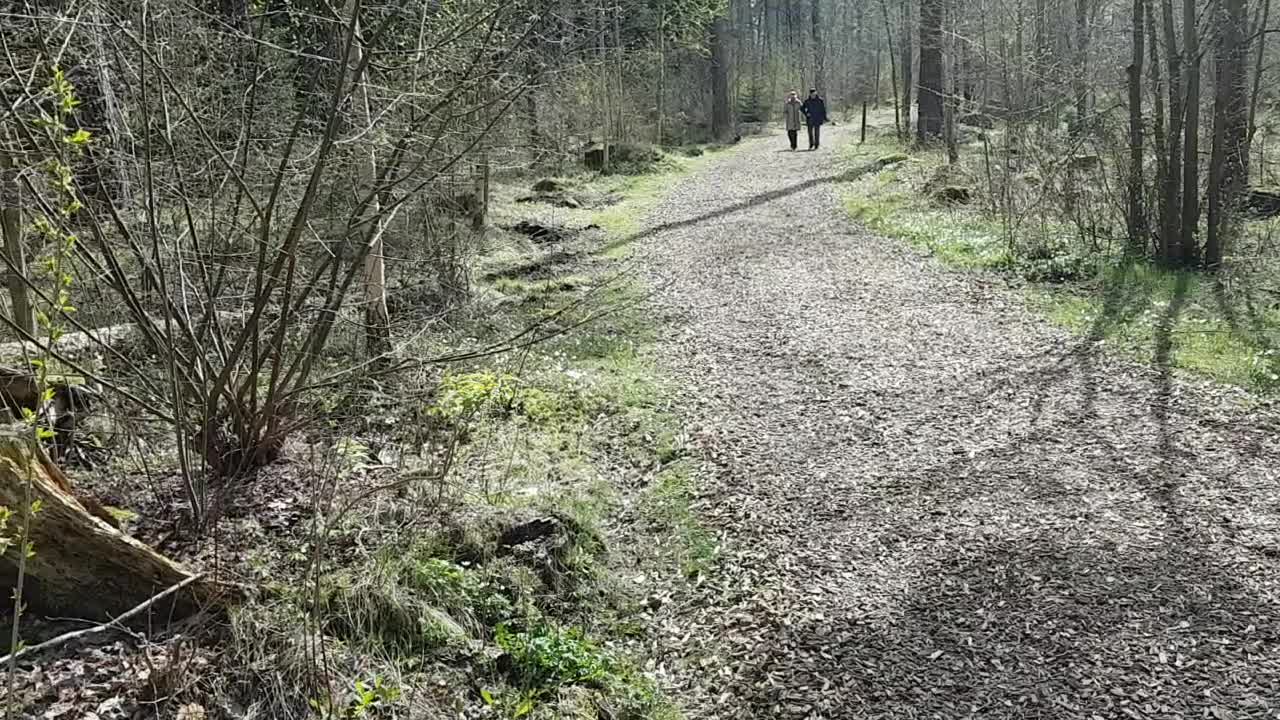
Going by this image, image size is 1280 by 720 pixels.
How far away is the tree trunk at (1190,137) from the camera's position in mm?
9523

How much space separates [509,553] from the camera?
16.7ft

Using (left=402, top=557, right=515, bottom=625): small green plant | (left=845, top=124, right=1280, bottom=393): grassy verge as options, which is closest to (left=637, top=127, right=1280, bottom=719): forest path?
(left=845, top=124, right=1280, bottom=393): grassy verge

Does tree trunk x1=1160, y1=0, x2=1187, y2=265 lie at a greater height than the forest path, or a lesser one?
greater

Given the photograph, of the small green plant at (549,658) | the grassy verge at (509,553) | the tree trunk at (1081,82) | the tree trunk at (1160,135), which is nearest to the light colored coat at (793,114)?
the tree trunk at (1081,82)

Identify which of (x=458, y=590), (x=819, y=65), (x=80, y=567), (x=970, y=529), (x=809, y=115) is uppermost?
(x=819, y=65)

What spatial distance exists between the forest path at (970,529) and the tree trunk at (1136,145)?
217cm

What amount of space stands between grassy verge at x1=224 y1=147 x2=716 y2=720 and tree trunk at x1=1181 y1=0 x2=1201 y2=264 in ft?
20.8

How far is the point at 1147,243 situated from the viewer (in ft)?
34.9

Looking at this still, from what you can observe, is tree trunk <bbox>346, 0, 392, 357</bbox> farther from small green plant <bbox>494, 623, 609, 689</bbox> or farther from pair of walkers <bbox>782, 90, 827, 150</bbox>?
pair of walkers <bbox>782, 90, 827, 150</bbox>

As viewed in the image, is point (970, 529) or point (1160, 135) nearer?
point (970, 529)

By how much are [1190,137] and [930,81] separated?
12881 millimetres

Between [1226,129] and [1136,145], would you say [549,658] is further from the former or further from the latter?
[1226,129]

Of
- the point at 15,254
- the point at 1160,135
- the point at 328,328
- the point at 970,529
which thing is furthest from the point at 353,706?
the point at 1160,135

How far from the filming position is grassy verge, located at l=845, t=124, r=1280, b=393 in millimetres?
7633
